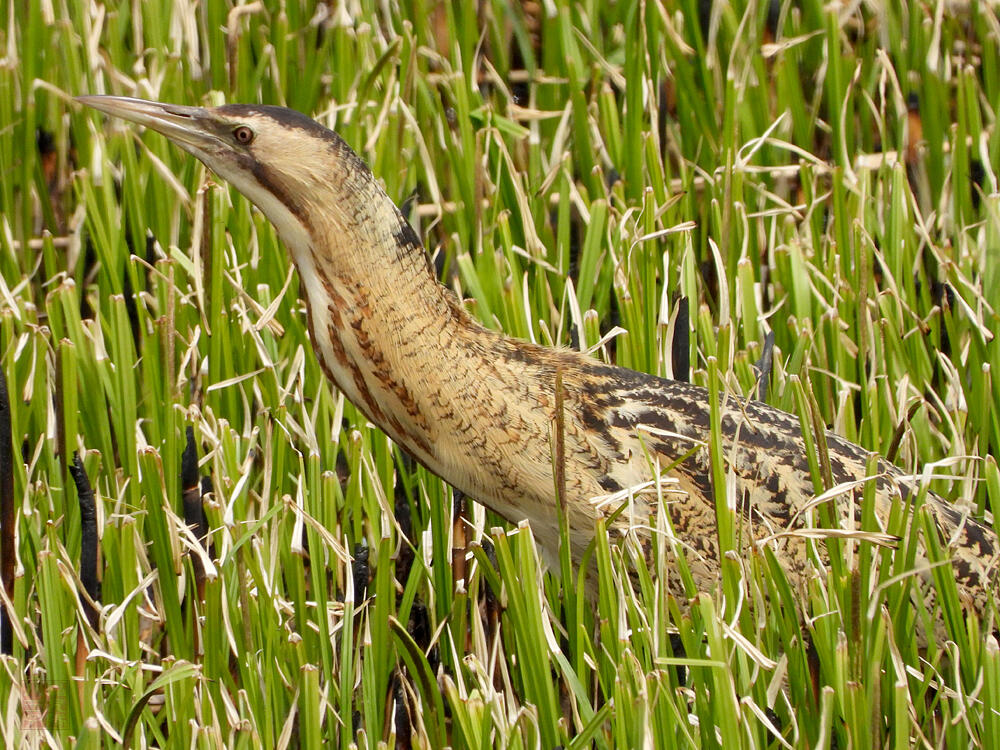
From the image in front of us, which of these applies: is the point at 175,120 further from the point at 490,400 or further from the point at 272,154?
the point at 490,400

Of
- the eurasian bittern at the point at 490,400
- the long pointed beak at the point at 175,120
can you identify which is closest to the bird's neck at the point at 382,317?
the eurasian bittern at the point at 490,400

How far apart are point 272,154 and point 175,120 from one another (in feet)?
0.39

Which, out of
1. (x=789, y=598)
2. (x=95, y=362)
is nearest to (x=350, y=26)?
(x=95, y=362)

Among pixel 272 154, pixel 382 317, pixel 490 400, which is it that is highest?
pixel 272 154

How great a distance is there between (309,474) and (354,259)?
368mm

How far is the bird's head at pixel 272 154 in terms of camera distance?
1.51 m

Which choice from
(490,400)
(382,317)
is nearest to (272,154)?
(382,317)

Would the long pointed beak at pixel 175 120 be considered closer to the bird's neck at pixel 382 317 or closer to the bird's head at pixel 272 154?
the bird's head at pixel 272 154

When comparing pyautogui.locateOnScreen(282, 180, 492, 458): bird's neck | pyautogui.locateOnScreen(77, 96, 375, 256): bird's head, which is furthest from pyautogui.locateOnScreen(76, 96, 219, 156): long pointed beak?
pyautogui.locateOnScreen(282, 180, 492, 458): bird's neck

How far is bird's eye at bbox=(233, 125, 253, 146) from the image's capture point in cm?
153

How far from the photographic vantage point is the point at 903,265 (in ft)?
7.34

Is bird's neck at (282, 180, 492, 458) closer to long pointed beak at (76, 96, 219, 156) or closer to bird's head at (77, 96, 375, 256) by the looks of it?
bird's head at (77, 96, 375, 256)

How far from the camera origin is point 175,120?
1.56 m

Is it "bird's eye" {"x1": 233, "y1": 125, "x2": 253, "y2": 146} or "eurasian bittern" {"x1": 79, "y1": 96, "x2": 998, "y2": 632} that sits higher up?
"bird's eye" {"x1": 233, "y1": 125, "x2": 253, "y2": 146}
